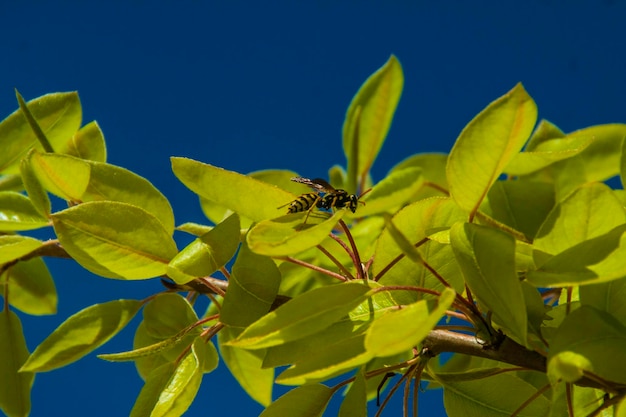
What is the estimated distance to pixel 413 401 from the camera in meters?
Result: 0.65

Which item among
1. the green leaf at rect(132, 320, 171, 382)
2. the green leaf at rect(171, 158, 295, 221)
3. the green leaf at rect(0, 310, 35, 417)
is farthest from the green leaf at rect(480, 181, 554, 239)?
the green leaf at rect(0, 310, 35, 417)

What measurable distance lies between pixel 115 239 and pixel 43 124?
33 cm

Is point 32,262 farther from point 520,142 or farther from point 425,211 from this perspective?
point 520,142

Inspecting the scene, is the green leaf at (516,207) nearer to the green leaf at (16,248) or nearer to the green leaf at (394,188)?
the green leaf at (394,188)

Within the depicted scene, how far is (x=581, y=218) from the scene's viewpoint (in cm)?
55

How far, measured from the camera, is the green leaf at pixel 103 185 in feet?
2.21

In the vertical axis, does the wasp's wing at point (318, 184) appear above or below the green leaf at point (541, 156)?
below

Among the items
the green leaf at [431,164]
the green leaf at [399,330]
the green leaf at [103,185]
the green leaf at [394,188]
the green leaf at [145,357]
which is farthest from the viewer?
the green leaf at [431,164]

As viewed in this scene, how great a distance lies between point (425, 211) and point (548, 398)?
237 mm

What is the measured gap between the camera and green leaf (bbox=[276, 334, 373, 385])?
501 mm

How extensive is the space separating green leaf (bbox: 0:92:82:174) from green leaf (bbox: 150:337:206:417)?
388mm

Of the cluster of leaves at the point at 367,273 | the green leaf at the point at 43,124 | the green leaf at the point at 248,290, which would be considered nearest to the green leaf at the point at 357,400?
the cluster of leaves at the point at 367,273

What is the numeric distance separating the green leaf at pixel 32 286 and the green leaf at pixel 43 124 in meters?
0.18

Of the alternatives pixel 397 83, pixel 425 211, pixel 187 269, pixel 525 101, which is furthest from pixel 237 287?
pixel 397 83
